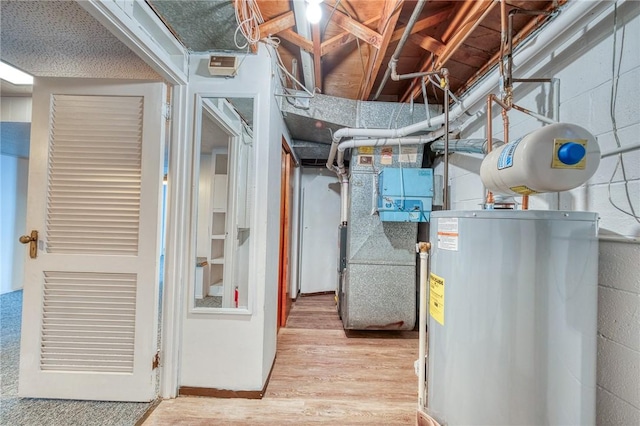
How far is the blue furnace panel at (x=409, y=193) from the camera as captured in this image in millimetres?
2342

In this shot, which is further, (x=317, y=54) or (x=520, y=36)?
A: (x=317, y=54)

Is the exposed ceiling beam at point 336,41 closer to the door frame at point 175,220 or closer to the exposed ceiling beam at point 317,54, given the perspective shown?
the exposed ceiling beam at point 317,54

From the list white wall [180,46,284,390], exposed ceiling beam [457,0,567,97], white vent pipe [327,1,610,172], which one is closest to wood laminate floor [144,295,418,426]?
white wall [180,46,284,390]

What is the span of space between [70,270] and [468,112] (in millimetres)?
2997

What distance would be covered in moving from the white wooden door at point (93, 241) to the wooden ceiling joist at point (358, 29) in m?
1.23

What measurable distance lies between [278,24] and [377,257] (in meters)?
2.10

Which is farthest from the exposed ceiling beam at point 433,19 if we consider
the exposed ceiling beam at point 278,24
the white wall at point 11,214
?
the white wall at point 11,214

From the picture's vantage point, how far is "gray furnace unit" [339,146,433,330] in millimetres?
2592

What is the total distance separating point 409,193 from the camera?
7.69 ft

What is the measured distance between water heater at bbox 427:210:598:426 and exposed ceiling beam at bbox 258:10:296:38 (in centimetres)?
155

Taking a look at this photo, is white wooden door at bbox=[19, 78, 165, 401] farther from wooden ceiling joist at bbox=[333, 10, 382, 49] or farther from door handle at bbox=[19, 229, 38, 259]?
wooden ceiling joist at bbox=[333, 10, 382, 49]

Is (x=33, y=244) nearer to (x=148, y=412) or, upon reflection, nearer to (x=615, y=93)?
(x=148, y=412)

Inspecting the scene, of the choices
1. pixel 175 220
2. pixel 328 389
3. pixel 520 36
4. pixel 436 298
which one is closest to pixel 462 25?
pixel 520 36

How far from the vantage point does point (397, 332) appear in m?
2.71
